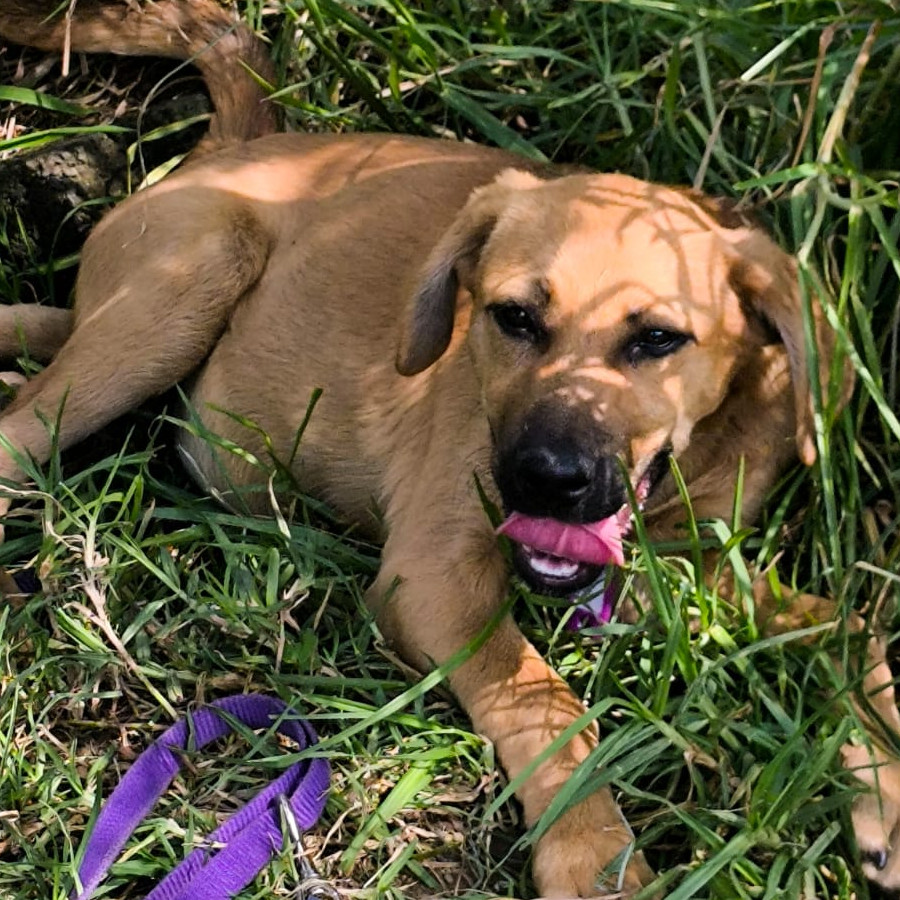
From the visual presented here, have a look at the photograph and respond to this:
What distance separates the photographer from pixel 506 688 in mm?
2744

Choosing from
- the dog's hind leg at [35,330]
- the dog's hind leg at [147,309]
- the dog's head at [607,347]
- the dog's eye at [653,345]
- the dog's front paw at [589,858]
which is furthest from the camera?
the dog's hind leg at [35,330]

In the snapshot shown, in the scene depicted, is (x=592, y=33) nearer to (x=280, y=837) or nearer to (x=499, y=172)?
(x=499, y=172)

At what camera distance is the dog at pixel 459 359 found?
2.60 metres

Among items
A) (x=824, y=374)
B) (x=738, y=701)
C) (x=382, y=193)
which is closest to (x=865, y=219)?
(x=824, y=374)

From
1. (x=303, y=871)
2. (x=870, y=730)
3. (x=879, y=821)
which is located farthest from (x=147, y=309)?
(x=879, y=821)

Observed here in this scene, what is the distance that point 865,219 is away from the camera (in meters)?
2.73

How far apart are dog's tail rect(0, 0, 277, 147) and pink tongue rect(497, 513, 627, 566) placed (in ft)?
6.27

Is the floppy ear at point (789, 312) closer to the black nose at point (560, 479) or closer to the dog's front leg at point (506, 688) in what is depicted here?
the black nose at point (560, 479)

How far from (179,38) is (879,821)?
121 inches

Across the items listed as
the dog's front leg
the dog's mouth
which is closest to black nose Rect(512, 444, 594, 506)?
the dog's mouth

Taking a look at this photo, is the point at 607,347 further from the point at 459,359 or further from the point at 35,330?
the point at 35,330

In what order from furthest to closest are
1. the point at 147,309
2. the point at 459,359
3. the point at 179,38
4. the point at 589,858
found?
1. the point at 179,38
2. the point at 147,309
3. the point at 459,359
4. the point at 589,858

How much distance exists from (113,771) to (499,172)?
1833 mm

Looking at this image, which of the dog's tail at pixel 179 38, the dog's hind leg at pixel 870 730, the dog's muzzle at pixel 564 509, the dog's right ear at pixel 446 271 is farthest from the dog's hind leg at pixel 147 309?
the dog's hind leg at pixel 870 730
